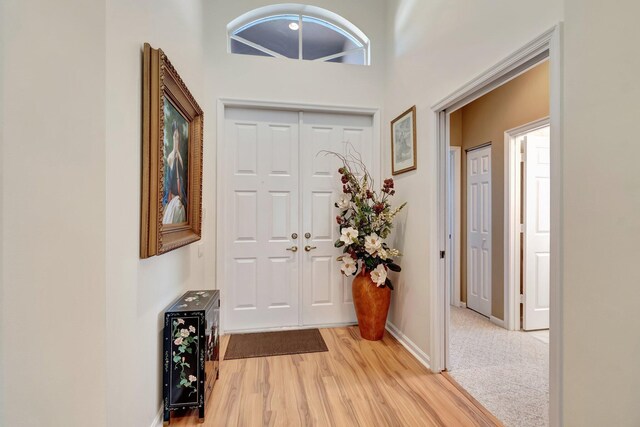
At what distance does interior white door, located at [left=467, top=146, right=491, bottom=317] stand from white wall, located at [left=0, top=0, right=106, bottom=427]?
3.60 meters

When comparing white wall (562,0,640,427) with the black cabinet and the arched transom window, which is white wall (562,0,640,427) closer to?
the black cabinet

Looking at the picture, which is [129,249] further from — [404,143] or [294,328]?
[404,143]

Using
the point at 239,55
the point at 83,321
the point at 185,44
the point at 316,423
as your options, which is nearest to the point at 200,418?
the point at 316,423

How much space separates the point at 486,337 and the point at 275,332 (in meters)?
2.09

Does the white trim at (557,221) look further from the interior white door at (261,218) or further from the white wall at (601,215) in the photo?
the interior white door at (261,218)

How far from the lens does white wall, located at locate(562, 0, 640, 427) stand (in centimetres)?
98

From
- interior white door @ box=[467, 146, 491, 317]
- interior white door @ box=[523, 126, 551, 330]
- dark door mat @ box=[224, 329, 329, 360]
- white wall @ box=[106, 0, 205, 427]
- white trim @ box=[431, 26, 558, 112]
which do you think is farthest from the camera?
interior white door @ box=[467, 146, 491, 317]

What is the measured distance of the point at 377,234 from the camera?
269 cm

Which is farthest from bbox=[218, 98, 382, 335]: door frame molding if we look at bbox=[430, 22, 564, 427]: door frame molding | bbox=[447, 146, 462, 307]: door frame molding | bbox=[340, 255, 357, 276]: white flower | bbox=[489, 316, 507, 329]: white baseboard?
bbox=[489, 316, 507, 329]: white baseboard

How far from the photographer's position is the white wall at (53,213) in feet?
2.30

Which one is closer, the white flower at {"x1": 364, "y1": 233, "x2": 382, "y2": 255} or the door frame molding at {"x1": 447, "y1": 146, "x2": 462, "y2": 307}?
the white flower at {"x1": 364, "y1": 233, "x2": 382, "y2": 255}

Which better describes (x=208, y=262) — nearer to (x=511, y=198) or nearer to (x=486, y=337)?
(x=486, y=337)

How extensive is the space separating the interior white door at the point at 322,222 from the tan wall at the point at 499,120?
5.31 ft

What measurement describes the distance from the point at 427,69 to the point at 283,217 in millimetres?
1867
